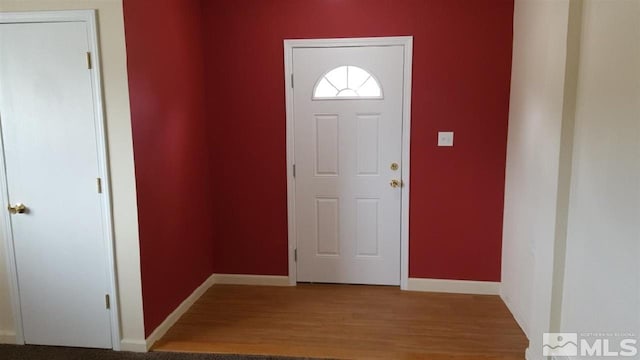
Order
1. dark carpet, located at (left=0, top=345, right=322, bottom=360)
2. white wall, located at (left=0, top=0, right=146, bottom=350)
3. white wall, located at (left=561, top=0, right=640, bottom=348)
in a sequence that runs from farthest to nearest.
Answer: dark carpet, located at (left=0, top=345, right=322, bottom=360) < white wall, located at (left=0, top=0, right=146, bottom=350) < white wall, located at (left=561, top=0, right=640, bottom=348)

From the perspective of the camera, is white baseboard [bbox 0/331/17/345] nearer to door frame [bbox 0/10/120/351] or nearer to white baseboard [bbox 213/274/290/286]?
door frame [bbox 0/10/120/351]

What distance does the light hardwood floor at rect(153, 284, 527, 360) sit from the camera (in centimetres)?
257

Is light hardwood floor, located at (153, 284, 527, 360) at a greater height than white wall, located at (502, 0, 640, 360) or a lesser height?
lesser

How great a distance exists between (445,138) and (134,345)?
8.61 feet

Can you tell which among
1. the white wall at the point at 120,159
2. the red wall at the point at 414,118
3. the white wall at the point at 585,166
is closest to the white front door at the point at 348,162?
the red wall at the point at 414,118

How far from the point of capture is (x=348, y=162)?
135 inches

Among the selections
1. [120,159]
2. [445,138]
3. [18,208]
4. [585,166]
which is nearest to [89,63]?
[120,159]

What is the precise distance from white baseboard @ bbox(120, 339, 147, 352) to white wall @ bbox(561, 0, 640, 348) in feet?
7.83

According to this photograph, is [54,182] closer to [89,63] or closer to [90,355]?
[89,63]

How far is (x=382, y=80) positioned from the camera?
3.29 meters

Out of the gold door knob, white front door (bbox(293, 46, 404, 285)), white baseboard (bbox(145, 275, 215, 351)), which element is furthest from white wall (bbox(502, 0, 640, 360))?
Result: the gold door knob

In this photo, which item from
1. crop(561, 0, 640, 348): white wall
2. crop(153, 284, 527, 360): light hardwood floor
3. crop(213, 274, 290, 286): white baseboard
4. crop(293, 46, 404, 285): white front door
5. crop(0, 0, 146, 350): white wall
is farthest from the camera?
crop(213, 274, 290, 286): white baseboard

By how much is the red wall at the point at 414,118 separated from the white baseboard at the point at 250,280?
58 mm

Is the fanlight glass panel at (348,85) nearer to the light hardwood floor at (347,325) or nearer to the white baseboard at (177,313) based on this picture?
the light hardwood floor at (347,325)
